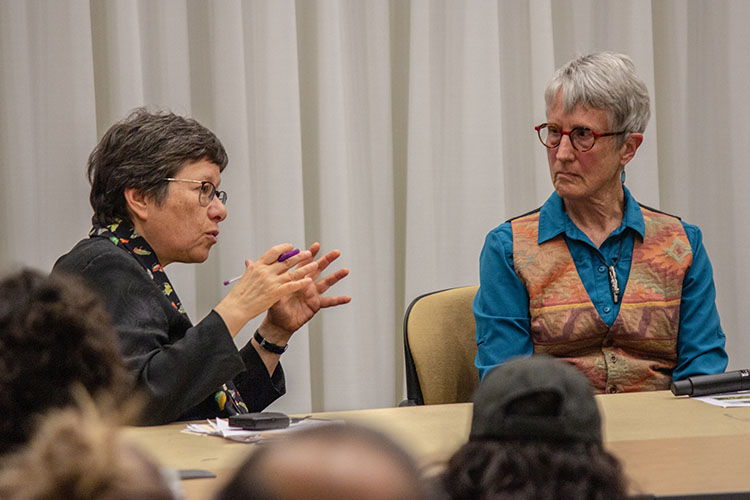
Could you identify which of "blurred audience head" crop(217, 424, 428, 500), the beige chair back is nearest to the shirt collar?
the beige chair back

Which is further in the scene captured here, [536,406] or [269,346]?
[269,346]

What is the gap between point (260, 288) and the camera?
5.78ft

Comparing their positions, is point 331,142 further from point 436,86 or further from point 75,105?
point 75,105

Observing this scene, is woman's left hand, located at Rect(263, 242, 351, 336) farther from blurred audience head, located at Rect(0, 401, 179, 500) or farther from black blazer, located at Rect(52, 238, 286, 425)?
blurred audience head, located at Rect(0, 401, 179, 500)

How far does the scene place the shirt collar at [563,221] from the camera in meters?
2.01

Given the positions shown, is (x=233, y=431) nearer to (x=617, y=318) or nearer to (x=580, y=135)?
(x=617, y=318)

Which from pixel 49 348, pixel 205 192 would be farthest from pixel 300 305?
pixel 49 348

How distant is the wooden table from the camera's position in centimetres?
107

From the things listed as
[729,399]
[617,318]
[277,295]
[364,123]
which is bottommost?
[729,399]

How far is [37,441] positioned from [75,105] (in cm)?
220

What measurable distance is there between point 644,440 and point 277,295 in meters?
0.81

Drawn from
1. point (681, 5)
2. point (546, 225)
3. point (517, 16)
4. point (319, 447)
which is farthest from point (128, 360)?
point (681, 5)

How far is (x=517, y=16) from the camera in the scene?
9.27 feet

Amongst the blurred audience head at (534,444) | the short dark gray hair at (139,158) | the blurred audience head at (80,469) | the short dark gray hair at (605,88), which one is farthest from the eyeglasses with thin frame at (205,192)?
the blurred audience head at (80,469)
